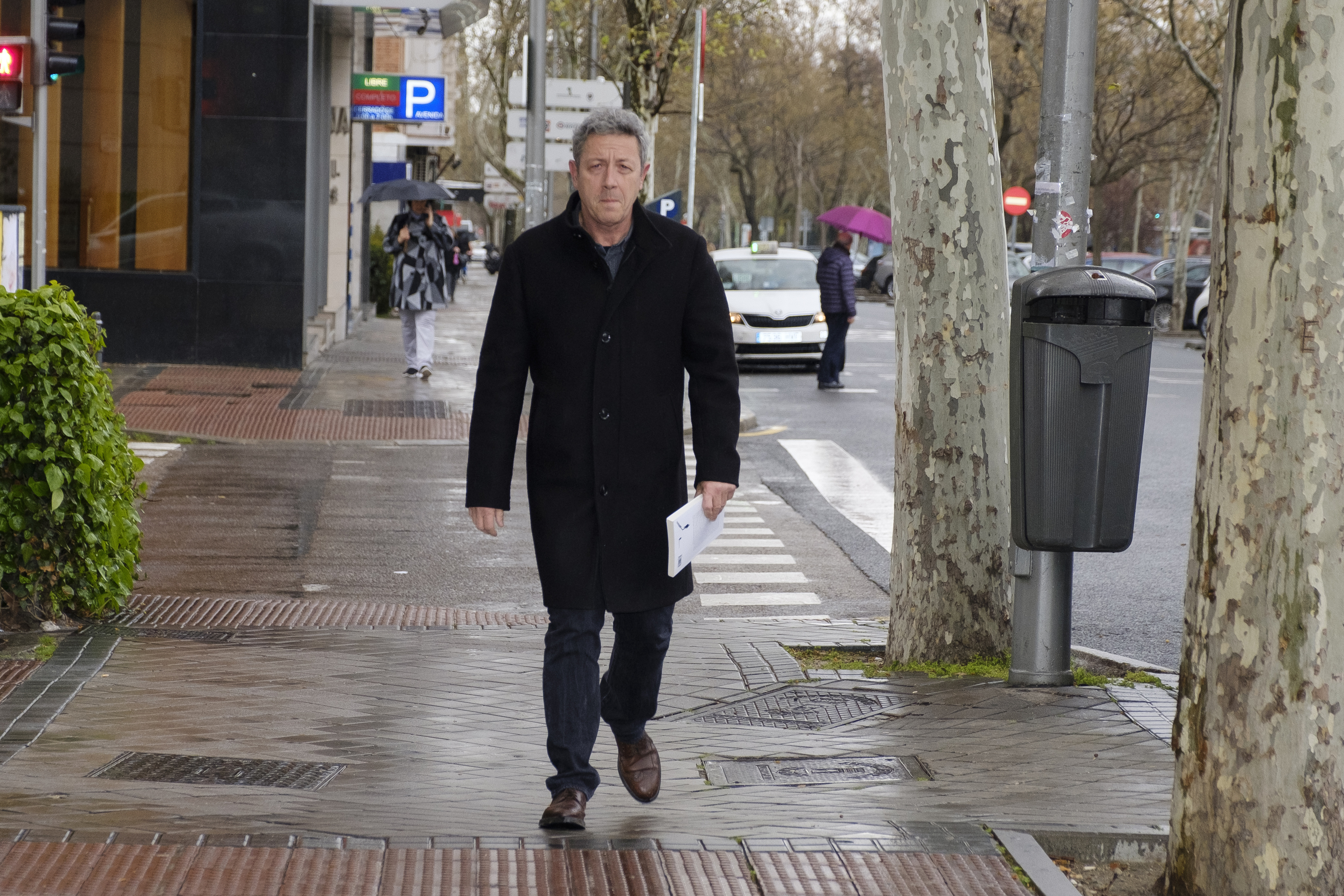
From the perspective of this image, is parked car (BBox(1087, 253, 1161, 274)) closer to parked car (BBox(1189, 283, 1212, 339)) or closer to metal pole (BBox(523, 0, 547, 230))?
parked car (BBox(1189, 283, 1212, 339))

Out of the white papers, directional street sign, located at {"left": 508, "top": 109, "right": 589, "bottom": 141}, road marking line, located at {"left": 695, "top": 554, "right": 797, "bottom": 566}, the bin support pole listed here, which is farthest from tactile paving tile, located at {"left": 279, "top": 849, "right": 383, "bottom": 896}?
directional street sign, located at {"left": 508, "top": 109, "right": 589, "bottom": 141}

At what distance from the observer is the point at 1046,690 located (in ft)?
20.0

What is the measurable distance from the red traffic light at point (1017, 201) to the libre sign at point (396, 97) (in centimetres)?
2509

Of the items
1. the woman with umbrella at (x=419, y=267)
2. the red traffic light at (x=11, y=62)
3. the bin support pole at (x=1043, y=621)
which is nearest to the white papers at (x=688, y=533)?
the bin support pole at (x=1043, y=621)

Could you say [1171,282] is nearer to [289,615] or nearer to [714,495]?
[289,615]

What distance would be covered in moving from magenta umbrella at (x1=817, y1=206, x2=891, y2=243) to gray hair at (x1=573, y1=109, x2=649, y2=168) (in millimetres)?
20851

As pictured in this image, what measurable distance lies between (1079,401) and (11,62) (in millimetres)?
9743

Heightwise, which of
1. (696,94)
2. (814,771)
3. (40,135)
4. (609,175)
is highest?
(696,94)

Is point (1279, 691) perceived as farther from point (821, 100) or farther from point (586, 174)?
point (821, 100)

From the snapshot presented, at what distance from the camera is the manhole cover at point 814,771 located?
503 centimetres

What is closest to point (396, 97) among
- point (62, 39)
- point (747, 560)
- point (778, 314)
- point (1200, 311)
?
point (778, 314)

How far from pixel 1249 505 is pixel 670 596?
148 centimetres

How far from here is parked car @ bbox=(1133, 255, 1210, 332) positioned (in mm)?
35938

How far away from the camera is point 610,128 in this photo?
433 centimetres
